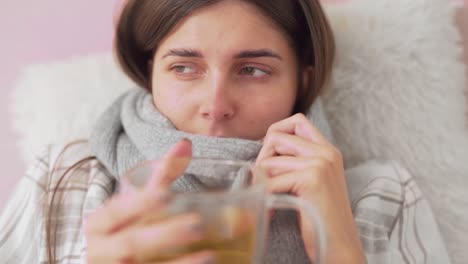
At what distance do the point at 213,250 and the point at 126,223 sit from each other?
9cm

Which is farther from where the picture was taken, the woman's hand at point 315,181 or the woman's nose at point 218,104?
the woman's nose at point 218,104

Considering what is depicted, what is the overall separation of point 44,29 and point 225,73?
27.0 inches

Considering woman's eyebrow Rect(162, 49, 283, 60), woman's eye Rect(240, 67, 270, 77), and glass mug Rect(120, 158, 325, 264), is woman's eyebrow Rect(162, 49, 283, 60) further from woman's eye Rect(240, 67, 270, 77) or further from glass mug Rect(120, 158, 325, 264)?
glass mug Rect(120, 158, 325, 264)

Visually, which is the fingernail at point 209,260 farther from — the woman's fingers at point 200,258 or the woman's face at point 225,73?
the woman's face at point 225,73

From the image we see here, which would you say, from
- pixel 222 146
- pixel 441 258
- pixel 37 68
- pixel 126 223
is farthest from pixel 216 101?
pixel 37 68

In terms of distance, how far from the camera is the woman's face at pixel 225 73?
845 millimetres

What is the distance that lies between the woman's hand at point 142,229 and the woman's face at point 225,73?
31 centimetres

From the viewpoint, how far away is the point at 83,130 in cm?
113

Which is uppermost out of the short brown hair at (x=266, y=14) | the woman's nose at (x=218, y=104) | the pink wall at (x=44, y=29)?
the pink wall at (x=44, y=29)

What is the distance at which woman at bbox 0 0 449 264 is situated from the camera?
0.74 metres

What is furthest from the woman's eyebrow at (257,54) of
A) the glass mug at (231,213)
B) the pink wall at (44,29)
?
the pink wall at (44,29)

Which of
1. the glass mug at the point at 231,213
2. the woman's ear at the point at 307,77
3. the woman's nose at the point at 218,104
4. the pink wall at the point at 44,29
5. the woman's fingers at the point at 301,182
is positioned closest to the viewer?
the glass mug at the point at 231,213

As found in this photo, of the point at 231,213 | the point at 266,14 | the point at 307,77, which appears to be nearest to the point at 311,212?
the point at 231,213

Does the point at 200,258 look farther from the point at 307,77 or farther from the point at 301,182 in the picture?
the point at 307,77
